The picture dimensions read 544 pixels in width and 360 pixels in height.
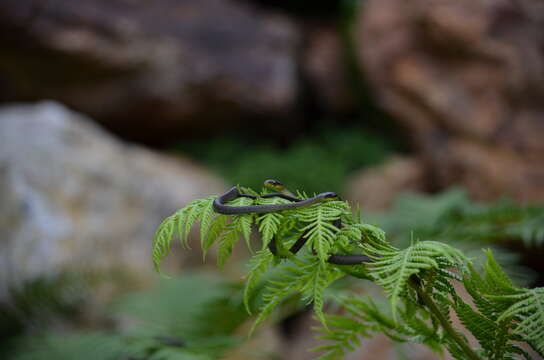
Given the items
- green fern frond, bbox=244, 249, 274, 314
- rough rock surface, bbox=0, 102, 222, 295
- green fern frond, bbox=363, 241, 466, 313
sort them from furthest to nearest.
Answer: rough rock surface, bbox=0, 102, 222, 295, green fern frond, bbox=244, 249, 274, 314, green fern frond, bbox=363, 241, 466, 313

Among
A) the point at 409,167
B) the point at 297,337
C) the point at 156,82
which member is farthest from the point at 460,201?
the point at 156,82

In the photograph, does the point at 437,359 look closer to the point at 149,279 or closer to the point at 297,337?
the point at 297,337

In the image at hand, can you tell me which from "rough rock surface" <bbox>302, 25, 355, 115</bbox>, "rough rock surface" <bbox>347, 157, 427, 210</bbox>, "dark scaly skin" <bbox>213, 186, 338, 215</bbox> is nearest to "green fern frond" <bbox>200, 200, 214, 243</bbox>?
"dark scaly skin" <bbox>213, 186, 338, 215</bbox>

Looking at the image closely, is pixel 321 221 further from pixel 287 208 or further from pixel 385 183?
pixel 385 183

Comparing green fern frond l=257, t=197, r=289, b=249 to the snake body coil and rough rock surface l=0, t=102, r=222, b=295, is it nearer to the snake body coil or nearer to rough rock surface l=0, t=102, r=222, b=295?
the snake body coil

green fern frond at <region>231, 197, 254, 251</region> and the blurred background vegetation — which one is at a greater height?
the blurred background vegetation

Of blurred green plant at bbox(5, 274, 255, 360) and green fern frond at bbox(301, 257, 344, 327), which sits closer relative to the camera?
green fern frond at bbox(301, 257, 344, 327)
